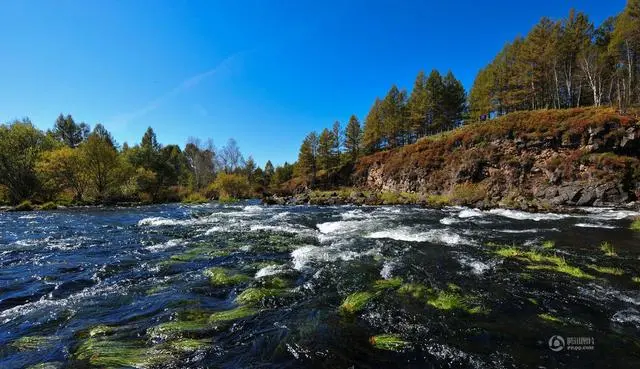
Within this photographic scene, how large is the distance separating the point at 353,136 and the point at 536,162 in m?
46.3

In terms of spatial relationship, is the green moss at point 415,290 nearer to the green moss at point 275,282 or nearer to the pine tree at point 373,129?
the green moss at point 275,282

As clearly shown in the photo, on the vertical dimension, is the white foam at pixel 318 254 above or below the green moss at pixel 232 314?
above

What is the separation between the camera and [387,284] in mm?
9016

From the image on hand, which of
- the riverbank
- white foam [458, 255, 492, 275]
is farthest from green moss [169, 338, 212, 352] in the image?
the riverbank

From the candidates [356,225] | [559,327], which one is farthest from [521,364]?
[356,225]

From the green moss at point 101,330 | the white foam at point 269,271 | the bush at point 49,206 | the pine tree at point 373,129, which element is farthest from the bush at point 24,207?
the pine tree at point 373,129

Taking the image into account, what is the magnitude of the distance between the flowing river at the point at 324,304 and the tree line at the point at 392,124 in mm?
59221

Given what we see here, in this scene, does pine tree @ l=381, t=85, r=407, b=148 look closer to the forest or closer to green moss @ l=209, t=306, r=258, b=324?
the forest

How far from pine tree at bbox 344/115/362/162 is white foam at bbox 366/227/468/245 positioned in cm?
6223

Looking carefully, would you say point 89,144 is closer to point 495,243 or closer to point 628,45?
point 495,243

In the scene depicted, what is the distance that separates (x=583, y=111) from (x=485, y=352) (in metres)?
49.6

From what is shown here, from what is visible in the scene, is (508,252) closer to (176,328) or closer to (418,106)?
(176,328)

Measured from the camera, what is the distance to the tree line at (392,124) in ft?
226

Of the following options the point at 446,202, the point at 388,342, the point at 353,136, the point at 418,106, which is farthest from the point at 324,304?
the point at 353,136
